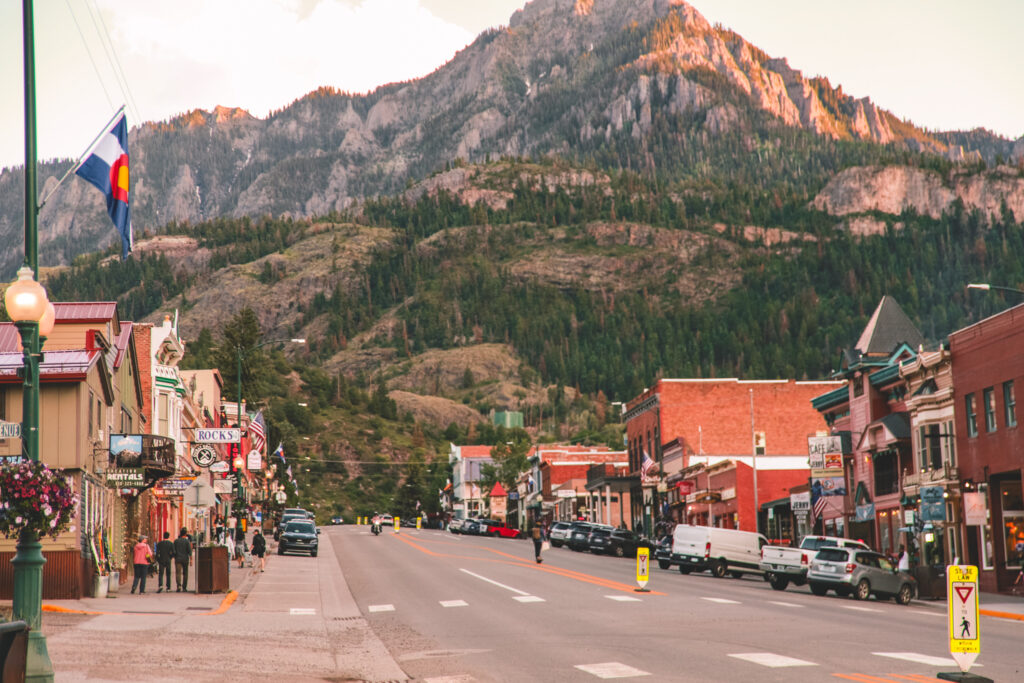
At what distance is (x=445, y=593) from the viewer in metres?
36.0

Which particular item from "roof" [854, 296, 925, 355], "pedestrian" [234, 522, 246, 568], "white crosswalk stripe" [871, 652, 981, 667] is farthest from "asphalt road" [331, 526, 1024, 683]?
"roof" [854, 296, 925, 355]

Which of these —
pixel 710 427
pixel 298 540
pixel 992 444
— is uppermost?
pixel 710 427

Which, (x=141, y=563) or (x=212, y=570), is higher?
(x=141, y=563)

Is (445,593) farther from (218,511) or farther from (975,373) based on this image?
(218,511)

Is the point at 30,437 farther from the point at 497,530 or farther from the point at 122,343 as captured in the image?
the point at 497,530

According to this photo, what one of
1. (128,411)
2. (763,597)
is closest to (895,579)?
(763,597)

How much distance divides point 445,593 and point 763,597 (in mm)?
9607

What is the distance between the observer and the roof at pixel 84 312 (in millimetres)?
39562

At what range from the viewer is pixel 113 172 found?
19266mm

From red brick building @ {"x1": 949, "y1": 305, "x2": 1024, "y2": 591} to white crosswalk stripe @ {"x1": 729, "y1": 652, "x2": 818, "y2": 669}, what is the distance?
2428 centimetres

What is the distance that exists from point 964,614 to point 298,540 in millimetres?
48923

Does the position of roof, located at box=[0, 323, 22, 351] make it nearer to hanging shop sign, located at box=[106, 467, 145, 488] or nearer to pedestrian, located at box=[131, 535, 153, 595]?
hanging shop sign, located at box=[106, 467, 145, 488]

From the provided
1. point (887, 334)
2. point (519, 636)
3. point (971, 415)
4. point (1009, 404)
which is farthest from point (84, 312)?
point (887, 334)

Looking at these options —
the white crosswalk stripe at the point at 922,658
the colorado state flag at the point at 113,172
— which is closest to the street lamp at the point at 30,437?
the colorado state flag at the point at 113,172
